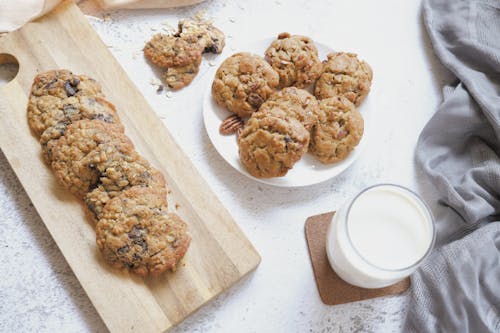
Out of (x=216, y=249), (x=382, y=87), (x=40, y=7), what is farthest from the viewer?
(x=382, y=87)

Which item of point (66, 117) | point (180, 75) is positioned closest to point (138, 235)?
point (66, 117)

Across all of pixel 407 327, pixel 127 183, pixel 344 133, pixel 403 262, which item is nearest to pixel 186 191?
pixel 127 183

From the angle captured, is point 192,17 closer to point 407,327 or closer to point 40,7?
point 40,7

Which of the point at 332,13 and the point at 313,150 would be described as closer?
the point at 313,150

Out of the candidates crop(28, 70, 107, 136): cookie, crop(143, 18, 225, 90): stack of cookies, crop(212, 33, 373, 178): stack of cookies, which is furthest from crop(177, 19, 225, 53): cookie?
crop(28, 70, 107, 136): cookie

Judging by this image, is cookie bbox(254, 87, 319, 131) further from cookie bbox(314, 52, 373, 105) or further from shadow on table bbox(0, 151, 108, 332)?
shadow on table bbox(0, 151, 108, 332)

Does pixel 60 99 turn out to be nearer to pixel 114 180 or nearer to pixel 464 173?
pixel 114 180

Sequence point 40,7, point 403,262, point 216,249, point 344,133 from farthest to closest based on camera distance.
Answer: point 40,7
point 344,133
point 216,249
point 403,262
